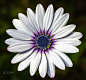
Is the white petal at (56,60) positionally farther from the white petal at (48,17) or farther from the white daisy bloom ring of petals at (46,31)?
the white petal at (48,17)

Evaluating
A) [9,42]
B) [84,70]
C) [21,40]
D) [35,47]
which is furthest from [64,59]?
[84,70]

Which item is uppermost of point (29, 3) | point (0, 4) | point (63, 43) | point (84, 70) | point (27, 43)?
point (0, 4)

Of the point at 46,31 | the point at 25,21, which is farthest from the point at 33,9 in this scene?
the point at 25,21

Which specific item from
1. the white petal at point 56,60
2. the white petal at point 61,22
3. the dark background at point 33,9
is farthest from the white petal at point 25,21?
the dark background at point 33,9

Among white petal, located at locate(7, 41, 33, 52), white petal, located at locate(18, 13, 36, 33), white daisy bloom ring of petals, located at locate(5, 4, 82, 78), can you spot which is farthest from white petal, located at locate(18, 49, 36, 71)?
white petal, located at locate(18, 13, 36, 33)

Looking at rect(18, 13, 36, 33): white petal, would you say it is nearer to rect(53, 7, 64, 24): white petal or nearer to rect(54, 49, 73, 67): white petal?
rect(53, 7, 64, 24): white petal

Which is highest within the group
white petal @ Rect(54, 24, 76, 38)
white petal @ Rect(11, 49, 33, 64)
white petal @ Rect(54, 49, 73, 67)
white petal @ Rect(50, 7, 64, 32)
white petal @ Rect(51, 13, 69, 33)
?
white petal @ Rect(50, 7, 64, 32)

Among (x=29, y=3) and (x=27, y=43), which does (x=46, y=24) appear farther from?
(x=29, y=3)
